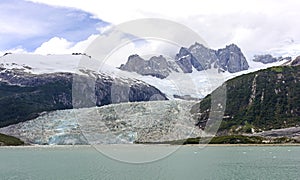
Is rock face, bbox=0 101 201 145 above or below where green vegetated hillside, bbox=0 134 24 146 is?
above

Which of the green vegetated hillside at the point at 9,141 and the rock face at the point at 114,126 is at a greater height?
the rock face at the point at 114,126

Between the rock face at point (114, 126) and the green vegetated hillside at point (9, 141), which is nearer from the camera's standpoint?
the rock face at point (114, 126)

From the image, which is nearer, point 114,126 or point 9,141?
point 114,126

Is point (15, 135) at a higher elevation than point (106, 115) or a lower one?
lower

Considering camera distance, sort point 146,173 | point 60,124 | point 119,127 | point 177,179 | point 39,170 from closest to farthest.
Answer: point 177,179 < point 146,173 < point 39,170 < point 119,127 < point 60,124

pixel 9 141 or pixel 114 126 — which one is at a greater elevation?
pixel 114 126

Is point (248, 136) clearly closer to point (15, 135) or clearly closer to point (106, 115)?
point (106, 115)

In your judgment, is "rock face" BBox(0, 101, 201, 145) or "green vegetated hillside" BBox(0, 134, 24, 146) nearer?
"rock face" BBox(0, 101, 201, 145)

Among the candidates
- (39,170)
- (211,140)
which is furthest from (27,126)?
(39,170)
